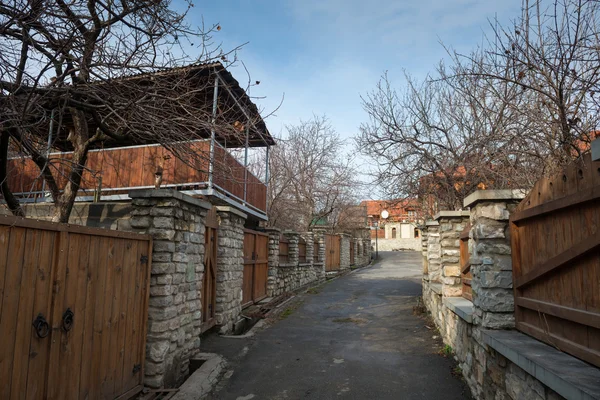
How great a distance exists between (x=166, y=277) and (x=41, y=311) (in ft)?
6.06

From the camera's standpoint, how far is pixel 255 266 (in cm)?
1076

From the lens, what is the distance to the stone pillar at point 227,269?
25.5 ft

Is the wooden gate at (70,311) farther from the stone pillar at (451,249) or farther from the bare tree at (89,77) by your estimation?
the stone pillar at (451,249)

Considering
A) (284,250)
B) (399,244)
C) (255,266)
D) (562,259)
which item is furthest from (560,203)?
(399,244)

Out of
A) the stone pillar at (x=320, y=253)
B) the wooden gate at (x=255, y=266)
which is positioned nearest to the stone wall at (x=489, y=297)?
the wooden gate at (x=255, y=266)

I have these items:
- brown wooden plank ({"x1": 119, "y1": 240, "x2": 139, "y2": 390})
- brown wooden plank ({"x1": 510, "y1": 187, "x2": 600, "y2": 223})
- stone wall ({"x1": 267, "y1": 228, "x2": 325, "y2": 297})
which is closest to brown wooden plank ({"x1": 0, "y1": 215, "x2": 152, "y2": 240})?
brown wooden plank ({"x1": 119, "y1": 240, "x2": 139, "y2": 390})

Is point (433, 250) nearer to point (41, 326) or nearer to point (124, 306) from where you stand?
point (124, 306)

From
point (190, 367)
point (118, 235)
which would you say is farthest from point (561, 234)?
point (190, 367)

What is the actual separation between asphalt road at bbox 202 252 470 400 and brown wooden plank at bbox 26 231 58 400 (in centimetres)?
242

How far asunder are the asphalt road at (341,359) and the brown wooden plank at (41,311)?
7.93 ft

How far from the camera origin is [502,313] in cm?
432

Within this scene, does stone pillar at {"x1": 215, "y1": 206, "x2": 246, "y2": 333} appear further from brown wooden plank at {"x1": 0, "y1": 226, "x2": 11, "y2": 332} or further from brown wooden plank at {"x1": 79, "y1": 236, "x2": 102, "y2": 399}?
brown wooden plank at {"x1": 0, "y1": 226, "x2": 11, "y2": 332}

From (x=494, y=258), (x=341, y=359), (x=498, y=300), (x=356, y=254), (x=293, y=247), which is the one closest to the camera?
(x=498, y=300)

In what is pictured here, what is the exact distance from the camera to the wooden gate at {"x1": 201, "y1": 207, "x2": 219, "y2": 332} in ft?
23.4
